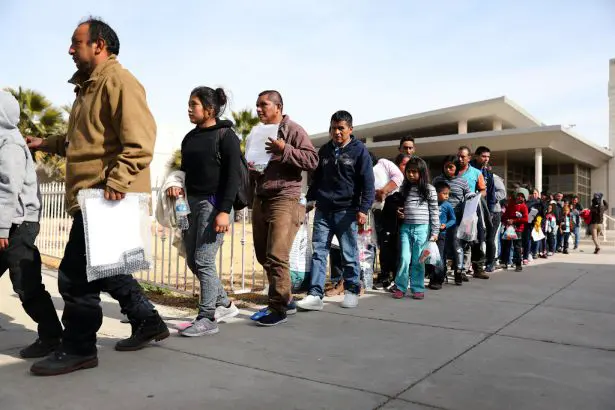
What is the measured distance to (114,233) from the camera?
9.69 ft

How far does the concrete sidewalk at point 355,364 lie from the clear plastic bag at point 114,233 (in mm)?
605

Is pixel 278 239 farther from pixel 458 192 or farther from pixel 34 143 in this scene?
pixel 458 192

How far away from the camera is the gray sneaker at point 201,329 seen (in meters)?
3.77

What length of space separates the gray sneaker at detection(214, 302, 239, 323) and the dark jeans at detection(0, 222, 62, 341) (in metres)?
1.26

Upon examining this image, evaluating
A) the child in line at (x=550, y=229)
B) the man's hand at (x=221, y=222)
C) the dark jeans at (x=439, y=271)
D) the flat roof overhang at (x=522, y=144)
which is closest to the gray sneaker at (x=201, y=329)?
the man's hand at (x=221, y=222)

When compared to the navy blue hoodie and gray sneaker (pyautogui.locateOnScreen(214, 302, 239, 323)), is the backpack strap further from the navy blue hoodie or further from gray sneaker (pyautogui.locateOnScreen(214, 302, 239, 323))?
the navy blue hoodie

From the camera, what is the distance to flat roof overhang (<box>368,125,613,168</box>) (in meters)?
23.3

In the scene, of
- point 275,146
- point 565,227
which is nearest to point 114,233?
point 275,146

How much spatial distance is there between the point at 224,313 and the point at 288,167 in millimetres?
1327

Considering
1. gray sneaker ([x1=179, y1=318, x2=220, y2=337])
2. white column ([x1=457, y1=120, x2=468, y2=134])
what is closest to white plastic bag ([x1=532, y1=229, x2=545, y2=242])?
gray sneaker ([x1=179, y1=318, x2=220, y2=337])

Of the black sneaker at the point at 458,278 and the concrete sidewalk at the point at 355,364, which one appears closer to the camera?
the concrete sidewalk at the point at 355,364

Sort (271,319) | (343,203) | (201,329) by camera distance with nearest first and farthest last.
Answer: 1. (201,329)
2. (271,319)
3. (343,203)

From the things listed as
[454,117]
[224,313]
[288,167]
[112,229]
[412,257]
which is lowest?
[224,313]

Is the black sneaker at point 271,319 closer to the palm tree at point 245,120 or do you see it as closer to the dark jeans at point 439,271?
the dark jeans at point 439,271
